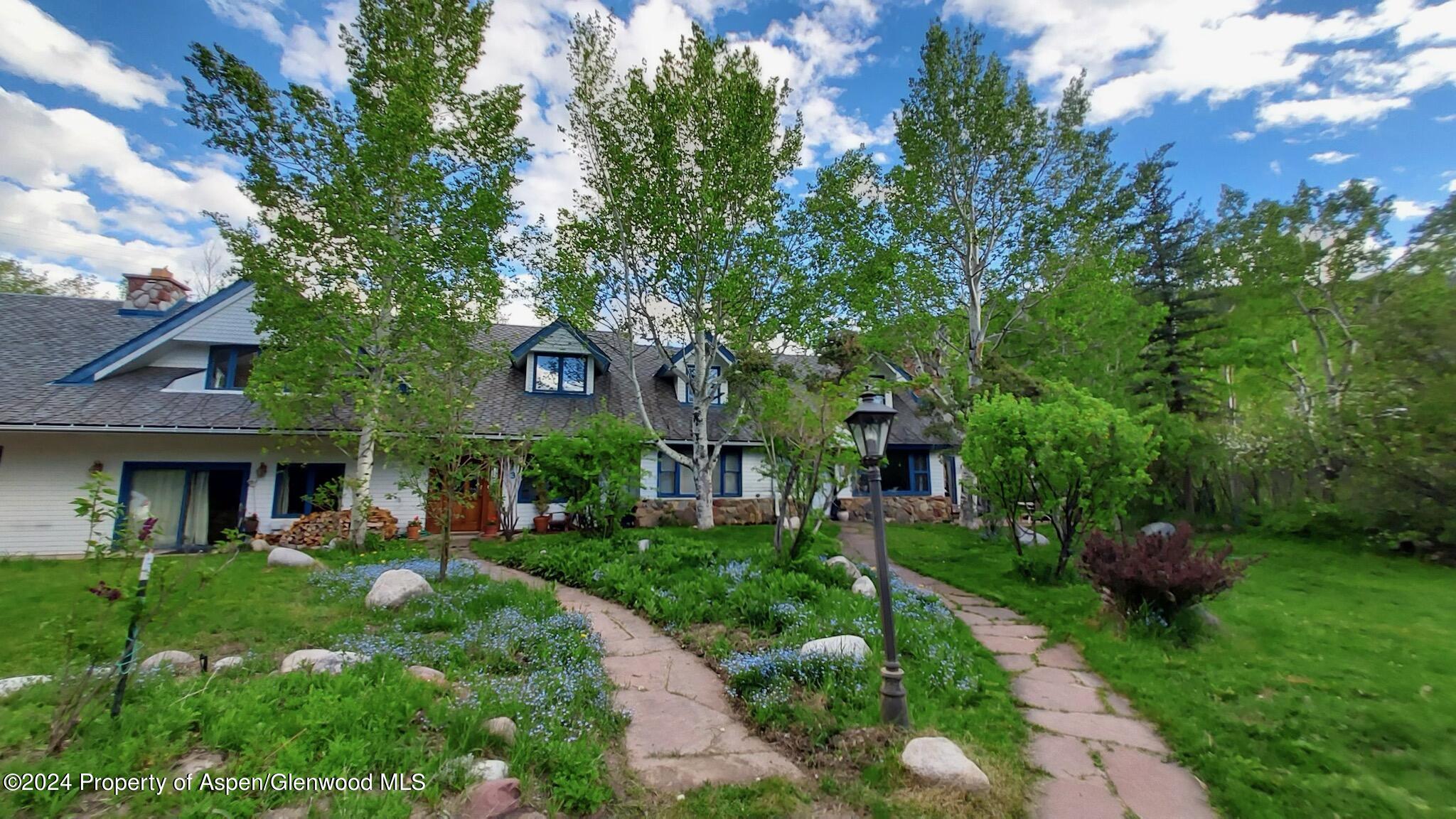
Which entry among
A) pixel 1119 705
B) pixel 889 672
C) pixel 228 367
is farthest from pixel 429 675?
pixel 228 367

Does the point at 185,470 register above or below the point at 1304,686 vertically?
above

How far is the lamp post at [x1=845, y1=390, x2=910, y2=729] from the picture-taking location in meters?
4.16

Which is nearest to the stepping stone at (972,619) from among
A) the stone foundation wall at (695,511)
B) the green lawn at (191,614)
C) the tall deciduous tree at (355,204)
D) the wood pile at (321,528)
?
the green lawn at (191,614)

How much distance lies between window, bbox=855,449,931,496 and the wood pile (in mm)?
15178

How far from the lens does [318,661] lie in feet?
14.4

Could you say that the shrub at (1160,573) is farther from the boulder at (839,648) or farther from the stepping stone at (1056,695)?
the boulder at (839,648)

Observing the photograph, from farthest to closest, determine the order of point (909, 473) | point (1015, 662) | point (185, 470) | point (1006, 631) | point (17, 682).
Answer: point (909, 473), point (185, 470), point (1006, 631), point (1015, 662), point (17, 682)

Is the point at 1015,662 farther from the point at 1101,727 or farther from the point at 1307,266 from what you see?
the point at 1307,266

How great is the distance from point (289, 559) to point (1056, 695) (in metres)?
11.0

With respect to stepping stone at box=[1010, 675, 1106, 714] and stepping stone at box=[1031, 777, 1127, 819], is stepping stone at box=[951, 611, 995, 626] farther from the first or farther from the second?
stepping stone at box=[1031, 777, 1127, 819]

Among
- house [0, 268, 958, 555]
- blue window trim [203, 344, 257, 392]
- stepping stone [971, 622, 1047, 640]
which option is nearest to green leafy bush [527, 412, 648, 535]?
house [0, 268, 958, 555]

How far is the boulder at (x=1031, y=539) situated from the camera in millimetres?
13052

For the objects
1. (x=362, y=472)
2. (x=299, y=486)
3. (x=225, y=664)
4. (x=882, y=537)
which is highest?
(x=362, y=472)

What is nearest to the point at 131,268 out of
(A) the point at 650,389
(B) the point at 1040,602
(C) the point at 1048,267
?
(A) the point at 650,389
